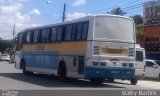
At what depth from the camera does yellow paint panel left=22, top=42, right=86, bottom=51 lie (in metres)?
22.5

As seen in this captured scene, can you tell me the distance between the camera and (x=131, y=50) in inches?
891

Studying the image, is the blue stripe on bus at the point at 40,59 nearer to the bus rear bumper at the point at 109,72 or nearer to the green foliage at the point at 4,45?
the bus rear bumper at the point at 109,72

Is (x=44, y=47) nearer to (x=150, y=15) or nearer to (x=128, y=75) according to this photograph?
(x=128, y=75)

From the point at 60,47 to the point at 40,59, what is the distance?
406cm

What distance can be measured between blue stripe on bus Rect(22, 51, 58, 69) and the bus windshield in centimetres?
454

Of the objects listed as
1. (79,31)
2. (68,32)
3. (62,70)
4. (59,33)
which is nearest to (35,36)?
(59,33)

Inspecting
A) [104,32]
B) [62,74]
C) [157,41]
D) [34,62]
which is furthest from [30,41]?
[157,41]

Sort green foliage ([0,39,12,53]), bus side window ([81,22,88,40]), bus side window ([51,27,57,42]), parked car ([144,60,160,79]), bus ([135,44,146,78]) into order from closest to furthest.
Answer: bus side window ([81,22,88,40])
bus ([135,44,146,78])
bus side window ([51,27,57,42])
parked car ([144,60,160,79])
green foliage ([0,39,12,53])

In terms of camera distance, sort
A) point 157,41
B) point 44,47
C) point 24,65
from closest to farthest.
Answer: point 44,47 → point 24,65 → point 157,41

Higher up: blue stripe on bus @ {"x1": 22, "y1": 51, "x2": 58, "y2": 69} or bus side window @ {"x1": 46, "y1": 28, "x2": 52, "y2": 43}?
bus side window @ {"x1": 46, "y1": 28, "x2": 52, "y2": 43}

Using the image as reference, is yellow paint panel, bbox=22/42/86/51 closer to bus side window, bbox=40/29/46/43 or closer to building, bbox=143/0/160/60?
bus side window, bbox=40/29/46/43

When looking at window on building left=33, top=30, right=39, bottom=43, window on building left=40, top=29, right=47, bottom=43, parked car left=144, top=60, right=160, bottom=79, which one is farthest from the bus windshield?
parked car left=144, top=60, right=160, bottom=79

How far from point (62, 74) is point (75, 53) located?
88.8 inches

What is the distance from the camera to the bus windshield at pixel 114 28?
71.9ft
